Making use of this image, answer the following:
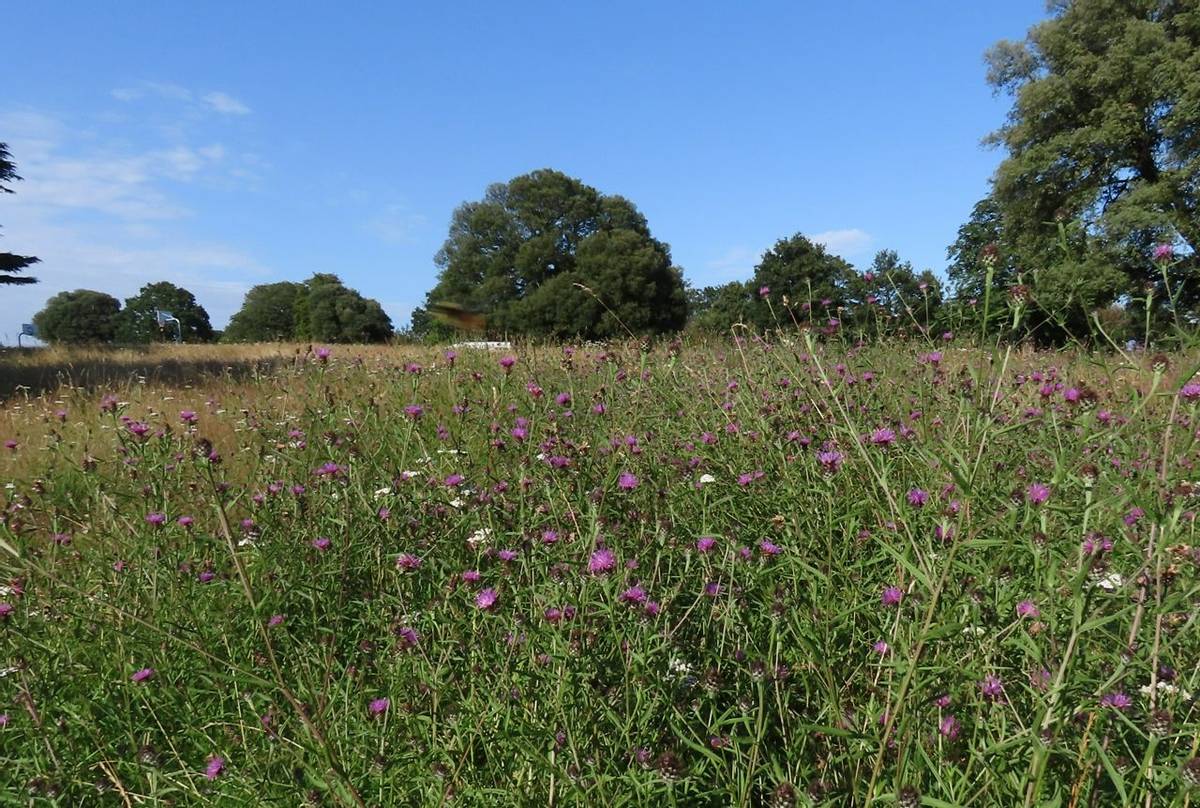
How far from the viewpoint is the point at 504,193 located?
144ft

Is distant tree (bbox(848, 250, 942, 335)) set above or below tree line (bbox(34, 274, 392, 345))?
below

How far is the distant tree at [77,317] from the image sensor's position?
290 feet

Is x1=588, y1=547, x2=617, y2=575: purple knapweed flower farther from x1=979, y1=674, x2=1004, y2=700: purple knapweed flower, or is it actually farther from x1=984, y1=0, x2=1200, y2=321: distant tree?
x1=984, y1=0, x2=1200, y2=321: distant tree

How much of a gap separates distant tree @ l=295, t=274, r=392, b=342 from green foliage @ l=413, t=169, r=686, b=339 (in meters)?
22.7

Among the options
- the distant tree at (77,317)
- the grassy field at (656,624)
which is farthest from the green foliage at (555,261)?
the distant tree at (77,317)

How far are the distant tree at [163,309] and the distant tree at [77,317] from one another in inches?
69.3

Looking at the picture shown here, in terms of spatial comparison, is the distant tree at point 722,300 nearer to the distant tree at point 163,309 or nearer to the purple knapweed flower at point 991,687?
the purple knapweed flower at point 991,687

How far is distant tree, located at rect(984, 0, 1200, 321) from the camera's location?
1864 centimetres

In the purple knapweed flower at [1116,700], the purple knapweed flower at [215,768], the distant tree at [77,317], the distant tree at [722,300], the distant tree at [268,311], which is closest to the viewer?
the purple knapweed flower at [1116,700]

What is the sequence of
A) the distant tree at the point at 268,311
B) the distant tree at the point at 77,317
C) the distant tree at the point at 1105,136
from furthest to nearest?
1. the distant tree at the point at 77,317
2. the distant tree at the point at 268,311
3. the distant tree at the point at 1105,136

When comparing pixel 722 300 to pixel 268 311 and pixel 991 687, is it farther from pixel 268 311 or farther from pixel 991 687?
pixel 991 687

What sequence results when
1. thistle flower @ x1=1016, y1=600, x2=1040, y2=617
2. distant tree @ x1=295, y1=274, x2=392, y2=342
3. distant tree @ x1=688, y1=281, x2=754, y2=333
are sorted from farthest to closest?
distant tree @ x1=295, y1=274, x2=392, y2=342, distant tree @ x1=688, y1=281, x2=754, y2=333, thistle flower @ x1=1016, y1=600, x2=1040, y2=617

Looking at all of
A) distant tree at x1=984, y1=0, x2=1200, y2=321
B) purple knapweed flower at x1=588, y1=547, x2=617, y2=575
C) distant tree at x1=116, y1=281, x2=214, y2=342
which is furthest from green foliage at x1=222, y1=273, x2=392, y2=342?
purple knapweed flower at x1=588, y1=547, x2=617, y2=575

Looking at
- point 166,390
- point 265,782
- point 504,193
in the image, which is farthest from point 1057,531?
point 504,193
